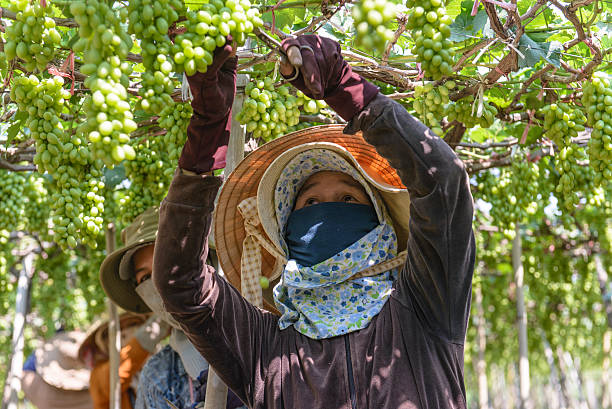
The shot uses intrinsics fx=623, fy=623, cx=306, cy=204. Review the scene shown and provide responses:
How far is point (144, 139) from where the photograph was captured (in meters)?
2.92

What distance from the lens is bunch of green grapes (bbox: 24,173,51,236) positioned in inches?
144

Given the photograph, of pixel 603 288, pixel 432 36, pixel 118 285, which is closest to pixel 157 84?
pixel 432 36

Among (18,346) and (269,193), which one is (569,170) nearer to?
(269,193)

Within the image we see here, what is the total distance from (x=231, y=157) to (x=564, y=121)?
1137 millimetres

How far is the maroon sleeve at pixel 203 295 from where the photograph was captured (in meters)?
1.52

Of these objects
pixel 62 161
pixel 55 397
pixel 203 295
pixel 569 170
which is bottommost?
pixel 55 397

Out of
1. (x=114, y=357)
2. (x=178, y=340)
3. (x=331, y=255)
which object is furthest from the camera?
(x=114, y=357)

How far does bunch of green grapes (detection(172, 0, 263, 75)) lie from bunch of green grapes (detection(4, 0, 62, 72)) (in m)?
0.37

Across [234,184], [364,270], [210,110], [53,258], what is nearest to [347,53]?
[234,184]

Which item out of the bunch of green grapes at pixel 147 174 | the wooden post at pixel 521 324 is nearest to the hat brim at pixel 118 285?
the bunch of green grapes at pixel 147 174

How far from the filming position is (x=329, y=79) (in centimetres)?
138

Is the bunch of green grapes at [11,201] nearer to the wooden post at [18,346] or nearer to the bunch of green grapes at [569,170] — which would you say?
the wooden post at [18,346]

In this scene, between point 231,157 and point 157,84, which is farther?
point 231,157

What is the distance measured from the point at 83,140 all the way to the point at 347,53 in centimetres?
90
